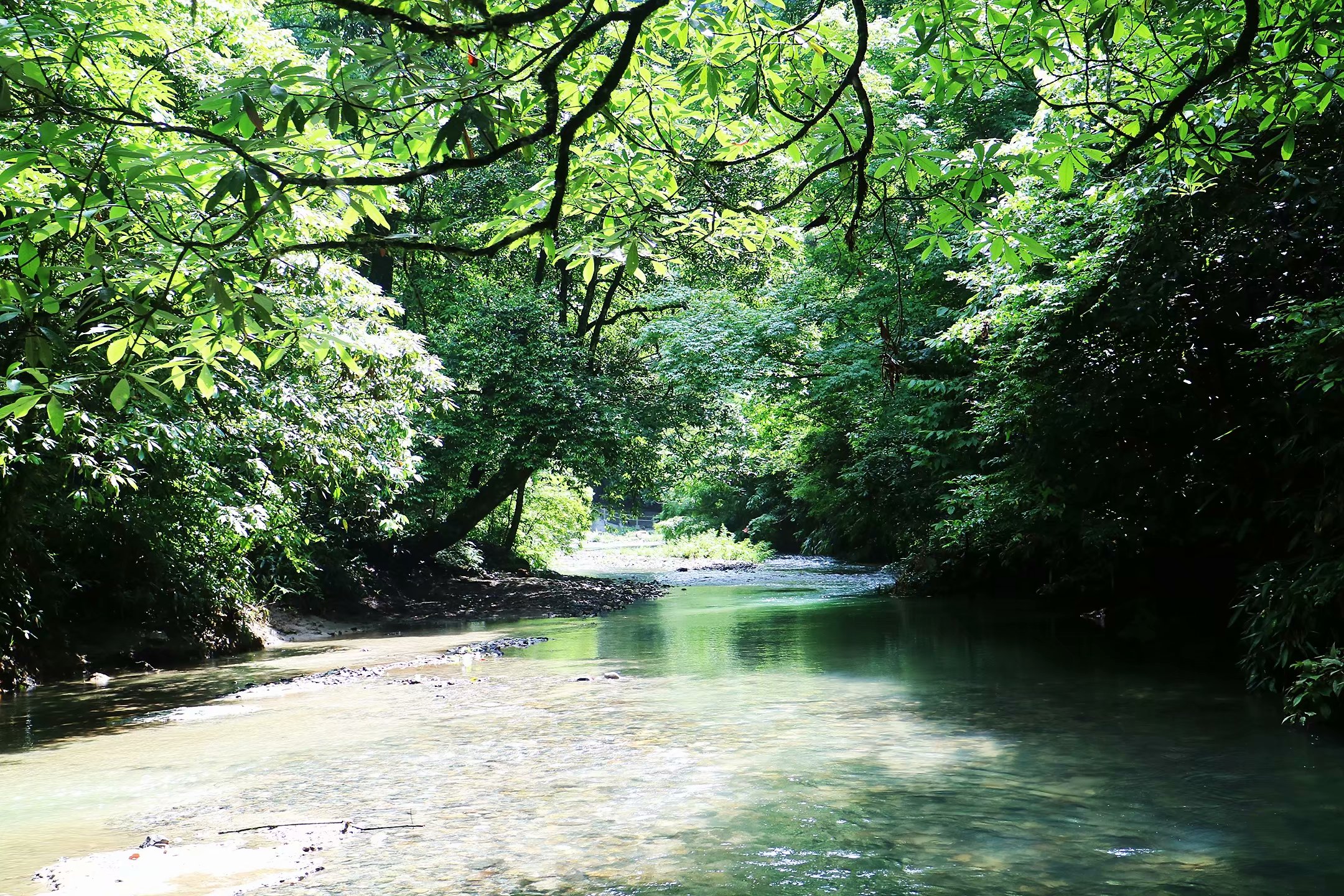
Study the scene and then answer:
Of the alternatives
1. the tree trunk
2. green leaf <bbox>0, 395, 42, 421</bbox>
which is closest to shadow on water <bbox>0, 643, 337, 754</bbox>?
green leaf <bbox>0, 395, 42, 421</bbox>

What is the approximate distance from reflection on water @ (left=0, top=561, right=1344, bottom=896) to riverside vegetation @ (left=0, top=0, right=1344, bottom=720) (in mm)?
1589

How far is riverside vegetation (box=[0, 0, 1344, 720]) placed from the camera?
2854mm

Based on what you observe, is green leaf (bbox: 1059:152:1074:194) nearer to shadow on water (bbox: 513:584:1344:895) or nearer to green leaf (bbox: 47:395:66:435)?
shadow on water (bbox: 513:584:1344:895)

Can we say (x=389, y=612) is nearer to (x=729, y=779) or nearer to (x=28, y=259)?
(x=729, y=779)

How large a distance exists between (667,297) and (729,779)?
16.6 metres

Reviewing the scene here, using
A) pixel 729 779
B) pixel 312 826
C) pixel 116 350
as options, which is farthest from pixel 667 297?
pixel 116 350

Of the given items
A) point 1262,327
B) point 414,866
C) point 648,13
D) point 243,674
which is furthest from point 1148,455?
point 243,674

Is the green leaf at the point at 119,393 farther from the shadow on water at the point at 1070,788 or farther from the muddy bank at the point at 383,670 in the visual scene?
the muddy bank at the point at 383,670

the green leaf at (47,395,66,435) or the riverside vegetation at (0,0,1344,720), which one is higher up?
the riverside vegetation at (0,0,1344,720)

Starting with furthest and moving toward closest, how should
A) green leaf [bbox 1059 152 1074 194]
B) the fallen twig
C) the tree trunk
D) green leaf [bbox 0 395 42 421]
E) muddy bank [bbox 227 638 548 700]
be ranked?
the tree trunk, muddy bank [bbox 227 638 548 700], the fallen twig, green leaf [bbox 1059 152 1074 194], green leaf [bbox 0 395 42 421]

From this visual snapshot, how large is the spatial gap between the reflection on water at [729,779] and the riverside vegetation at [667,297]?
62.6 inches

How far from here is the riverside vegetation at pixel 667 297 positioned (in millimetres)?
2854

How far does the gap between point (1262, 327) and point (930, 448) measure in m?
8.25

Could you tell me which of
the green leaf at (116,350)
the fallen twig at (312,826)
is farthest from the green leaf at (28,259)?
the fallen twig at (312,826)
